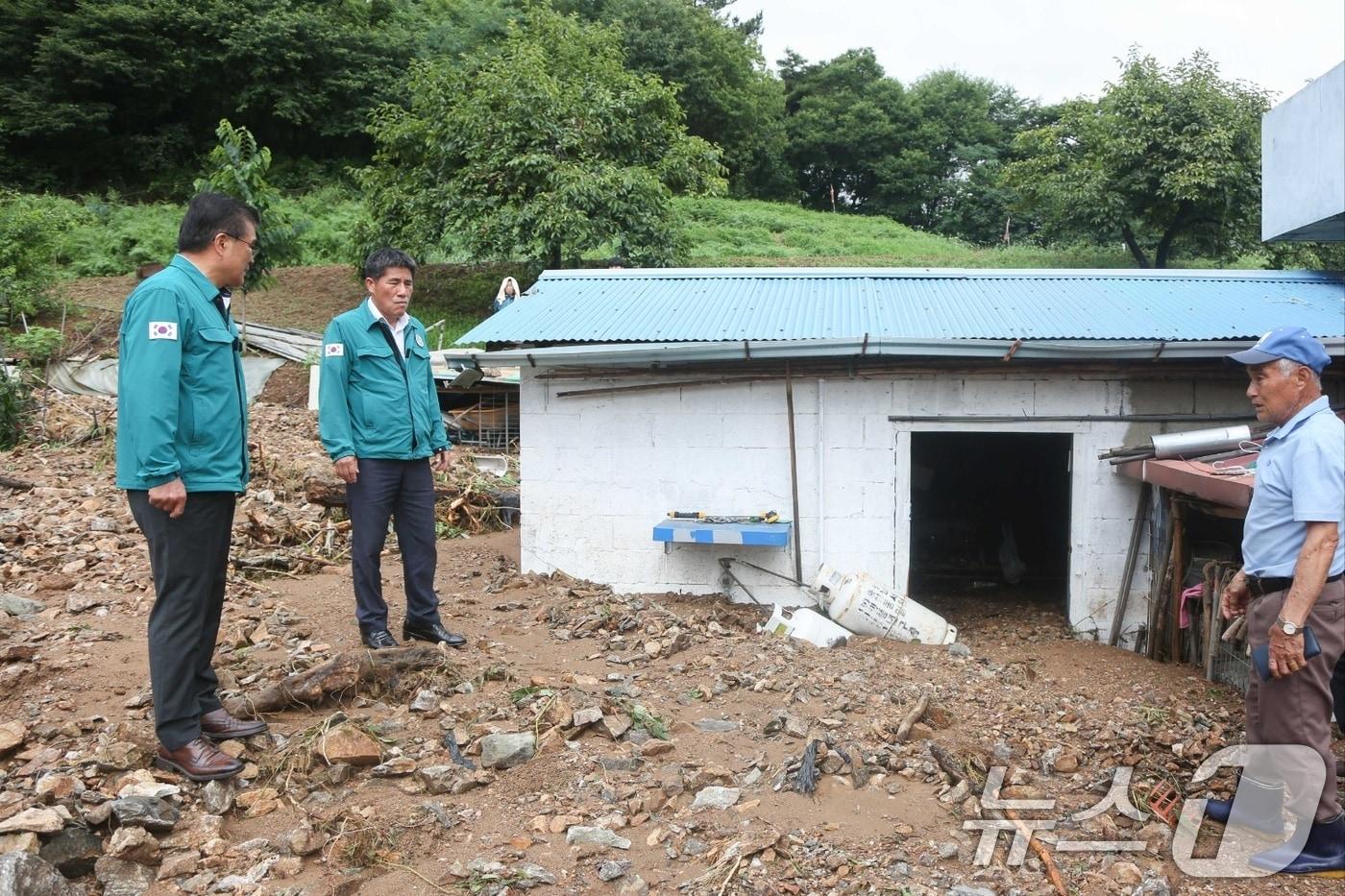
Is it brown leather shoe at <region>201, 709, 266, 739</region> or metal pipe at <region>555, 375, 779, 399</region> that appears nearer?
brown leather shoe at <region>201, 709, 266, 739</region>

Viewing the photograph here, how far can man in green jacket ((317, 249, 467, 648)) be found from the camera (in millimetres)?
4551

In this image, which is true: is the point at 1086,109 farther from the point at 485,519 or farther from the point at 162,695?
the point at 162,695

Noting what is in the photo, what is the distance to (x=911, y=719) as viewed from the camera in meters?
4.29

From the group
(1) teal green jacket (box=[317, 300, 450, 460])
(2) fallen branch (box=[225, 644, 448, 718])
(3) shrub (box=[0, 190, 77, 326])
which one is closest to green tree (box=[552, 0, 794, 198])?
(3) shrub (box=[0, 190, 77, 326])

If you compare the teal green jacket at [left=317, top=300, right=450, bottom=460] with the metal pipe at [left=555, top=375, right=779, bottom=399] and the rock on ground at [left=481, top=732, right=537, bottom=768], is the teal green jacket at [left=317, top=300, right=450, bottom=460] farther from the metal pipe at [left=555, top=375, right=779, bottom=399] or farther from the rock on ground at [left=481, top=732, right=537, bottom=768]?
the metal pipe at [left=555, top=375, right=779, bottom=399]

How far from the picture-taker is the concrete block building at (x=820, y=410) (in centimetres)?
667

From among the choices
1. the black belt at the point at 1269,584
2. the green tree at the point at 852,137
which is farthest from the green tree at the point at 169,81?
the black belt at the point at 1269,584

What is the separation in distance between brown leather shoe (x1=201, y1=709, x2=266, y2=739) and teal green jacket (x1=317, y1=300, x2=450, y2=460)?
1.25 m

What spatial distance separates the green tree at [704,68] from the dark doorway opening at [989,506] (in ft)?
82.0

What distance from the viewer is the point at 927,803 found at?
12.0 ft

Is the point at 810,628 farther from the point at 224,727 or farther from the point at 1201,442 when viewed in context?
the point at 224,727

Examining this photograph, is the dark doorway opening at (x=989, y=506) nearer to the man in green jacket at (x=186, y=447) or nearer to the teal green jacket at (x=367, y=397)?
the teal green jacket at (x=367, y=397)

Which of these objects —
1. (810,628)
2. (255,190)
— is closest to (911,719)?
(810,628)

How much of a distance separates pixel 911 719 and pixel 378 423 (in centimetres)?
277
